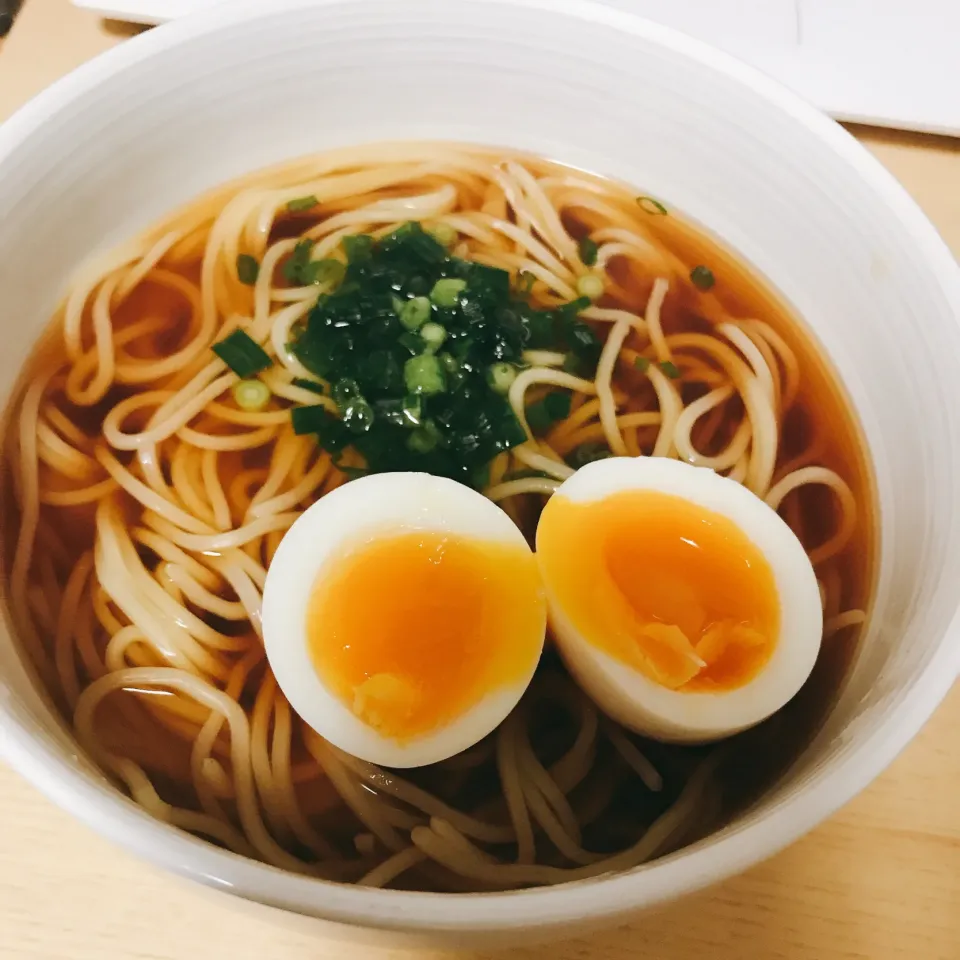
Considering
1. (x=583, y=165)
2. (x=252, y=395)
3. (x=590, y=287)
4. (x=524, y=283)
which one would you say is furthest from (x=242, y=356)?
(x=583, y=165)

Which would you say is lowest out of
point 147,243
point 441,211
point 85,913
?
point 85,913

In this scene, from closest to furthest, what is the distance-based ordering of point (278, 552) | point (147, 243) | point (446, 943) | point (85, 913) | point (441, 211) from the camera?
1. point (446, 943)
2. point (85, 913)
3. point (278, 552)
4. point (147, 243)
5. point (441, 211)

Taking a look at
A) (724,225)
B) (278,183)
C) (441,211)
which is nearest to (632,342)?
(724,225)

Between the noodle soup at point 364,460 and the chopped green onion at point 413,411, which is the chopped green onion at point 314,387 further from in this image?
the chopped green onion at point 413,411

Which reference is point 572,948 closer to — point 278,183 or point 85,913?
point 85,913

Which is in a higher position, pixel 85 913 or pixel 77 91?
pixel 77 91

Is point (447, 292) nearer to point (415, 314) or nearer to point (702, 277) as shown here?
point (415, 314)

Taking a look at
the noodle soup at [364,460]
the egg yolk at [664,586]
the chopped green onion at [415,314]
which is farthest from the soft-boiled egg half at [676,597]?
the chopped green onion at [415,314]

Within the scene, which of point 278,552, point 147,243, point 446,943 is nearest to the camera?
point 446,943

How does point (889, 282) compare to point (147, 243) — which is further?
point (147, 243)
